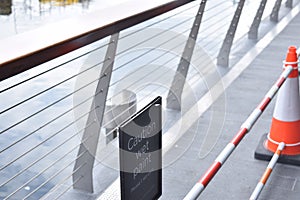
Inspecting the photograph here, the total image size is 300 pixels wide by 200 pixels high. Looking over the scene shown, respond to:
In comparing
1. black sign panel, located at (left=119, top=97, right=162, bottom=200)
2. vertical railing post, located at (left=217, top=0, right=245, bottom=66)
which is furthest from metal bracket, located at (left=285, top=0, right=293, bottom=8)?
black sign panel, located at (left=119, top=97, right=162, bottom=200)

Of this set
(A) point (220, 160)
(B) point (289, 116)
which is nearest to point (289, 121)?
(B) point (289, 116)

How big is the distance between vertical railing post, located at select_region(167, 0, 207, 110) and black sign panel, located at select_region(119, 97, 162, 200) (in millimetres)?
1636

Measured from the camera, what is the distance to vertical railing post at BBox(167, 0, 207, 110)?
3.10 meters

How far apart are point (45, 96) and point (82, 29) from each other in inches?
96.1

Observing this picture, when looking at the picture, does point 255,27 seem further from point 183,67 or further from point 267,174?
point 267,174

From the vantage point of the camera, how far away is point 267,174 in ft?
7.26

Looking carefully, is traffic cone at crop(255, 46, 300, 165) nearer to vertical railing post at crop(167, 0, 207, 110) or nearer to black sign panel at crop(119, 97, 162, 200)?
vertical railing post at crop(167, 0, 207, 110)

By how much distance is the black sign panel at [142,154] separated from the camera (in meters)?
1.32

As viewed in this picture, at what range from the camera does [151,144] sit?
1.43 m

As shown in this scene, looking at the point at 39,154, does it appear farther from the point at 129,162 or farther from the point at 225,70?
the point at 129,162

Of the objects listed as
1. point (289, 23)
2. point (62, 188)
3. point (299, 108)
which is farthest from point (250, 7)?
point (62, 188)

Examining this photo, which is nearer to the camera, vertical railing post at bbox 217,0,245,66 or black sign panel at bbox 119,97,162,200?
black sign panel at bbox 119,97,162,200

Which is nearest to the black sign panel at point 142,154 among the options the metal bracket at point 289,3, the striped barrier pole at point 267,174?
the striped barrier pole at point 267,174

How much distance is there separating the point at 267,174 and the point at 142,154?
99 cm
